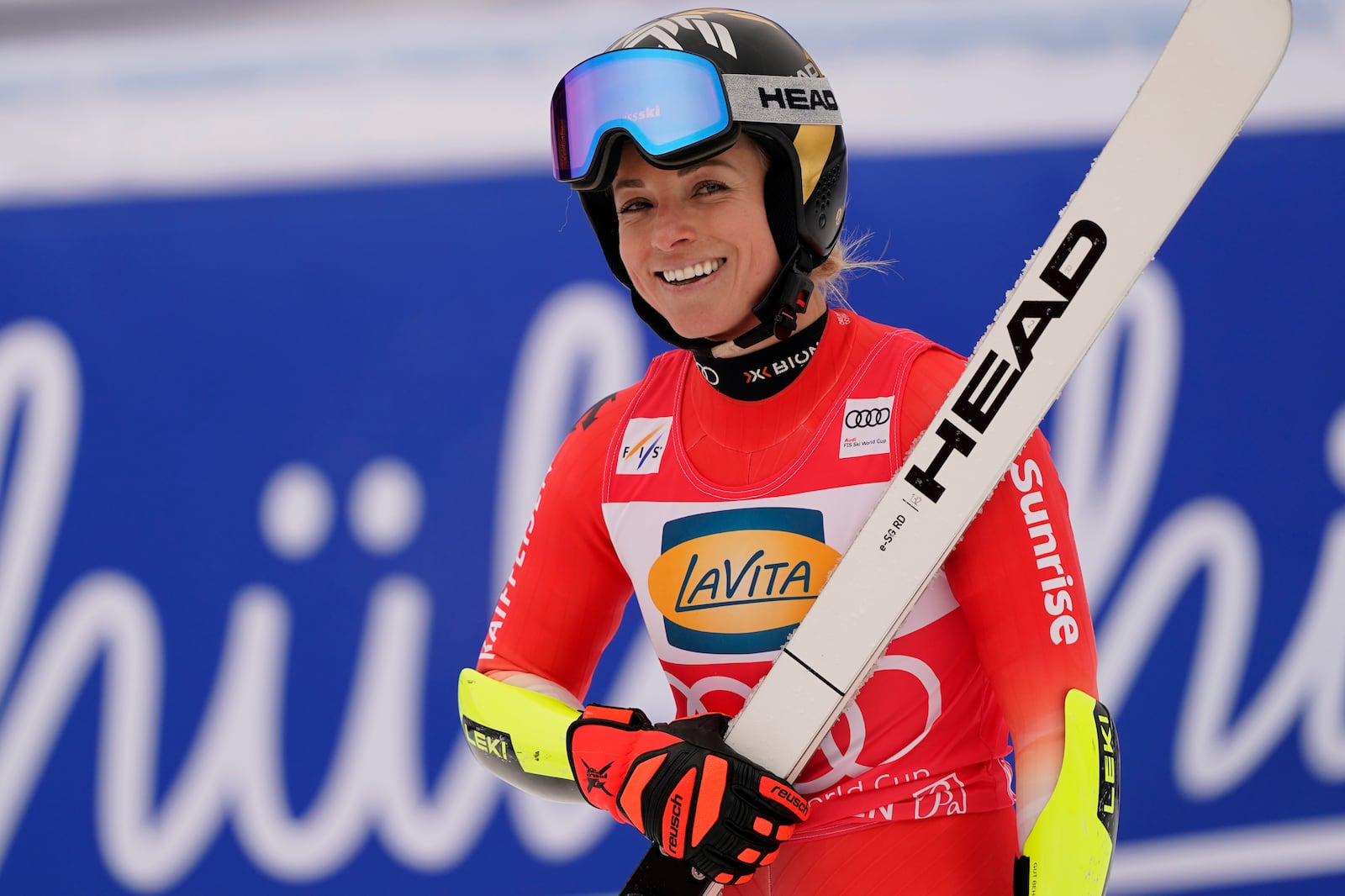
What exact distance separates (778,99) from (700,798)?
0.79 meters

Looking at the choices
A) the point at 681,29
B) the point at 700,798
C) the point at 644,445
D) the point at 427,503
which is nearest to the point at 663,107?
the point at 681,29

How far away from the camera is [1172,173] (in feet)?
4.11

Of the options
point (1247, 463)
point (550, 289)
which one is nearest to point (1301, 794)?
point (1247, 463)

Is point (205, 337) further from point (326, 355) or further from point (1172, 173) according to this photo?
point (1172, 173)

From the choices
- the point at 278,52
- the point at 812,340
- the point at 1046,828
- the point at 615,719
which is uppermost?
the point at 278,52

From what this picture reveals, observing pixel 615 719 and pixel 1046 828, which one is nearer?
pixel 1046 828

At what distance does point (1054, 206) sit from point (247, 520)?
7.62 feet

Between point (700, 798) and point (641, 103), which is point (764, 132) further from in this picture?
point (700, 798)

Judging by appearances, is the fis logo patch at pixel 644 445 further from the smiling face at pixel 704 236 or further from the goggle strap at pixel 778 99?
the goggle strap at pixel 778 99

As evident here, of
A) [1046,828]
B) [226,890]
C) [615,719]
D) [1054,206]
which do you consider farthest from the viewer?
[1054,206]

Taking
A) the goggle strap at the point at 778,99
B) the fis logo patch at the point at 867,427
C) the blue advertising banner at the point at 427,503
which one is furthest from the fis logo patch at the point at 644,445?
the blue advertising banner at the point at 427,503

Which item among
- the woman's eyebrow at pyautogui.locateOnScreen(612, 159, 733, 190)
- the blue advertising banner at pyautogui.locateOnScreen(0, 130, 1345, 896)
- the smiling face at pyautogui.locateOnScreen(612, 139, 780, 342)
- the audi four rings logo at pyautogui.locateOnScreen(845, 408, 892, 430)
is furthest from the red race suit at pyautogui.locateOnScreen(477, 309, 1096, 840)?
the blue advertising banner at pyautogui.locateOnScreen(0, 130, 1345, 896)

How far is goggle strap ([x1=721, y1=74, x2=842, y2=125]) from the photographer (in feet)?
4.43

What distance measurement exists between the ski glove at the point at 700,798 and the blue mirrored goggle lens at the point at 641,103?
655mm
